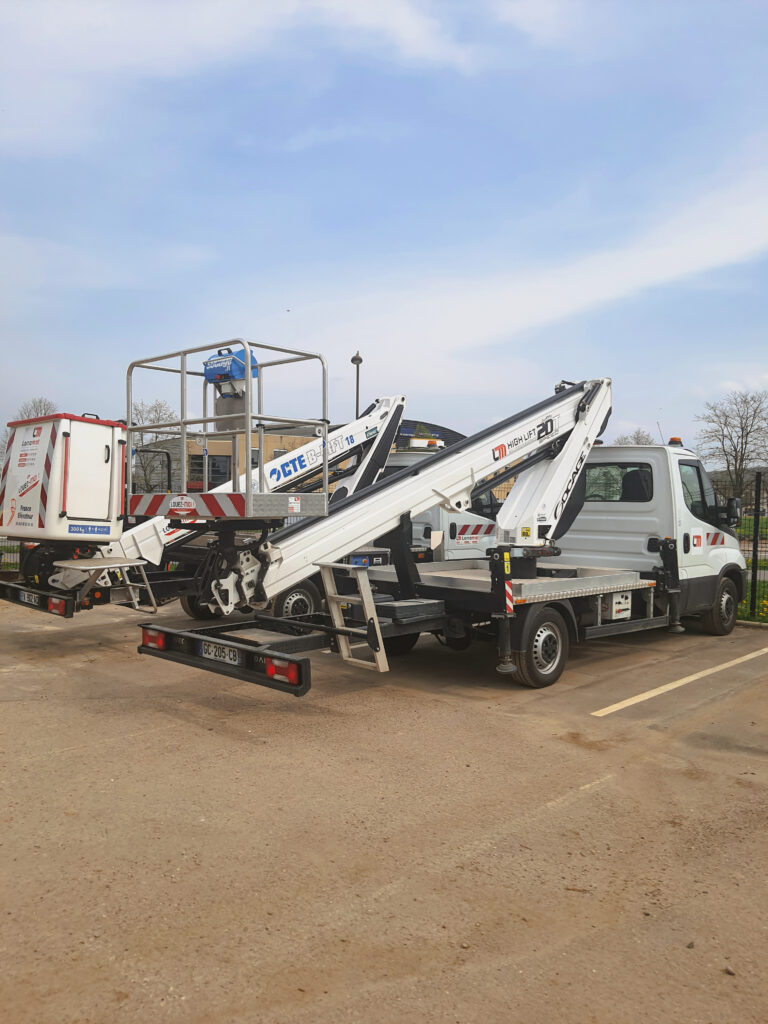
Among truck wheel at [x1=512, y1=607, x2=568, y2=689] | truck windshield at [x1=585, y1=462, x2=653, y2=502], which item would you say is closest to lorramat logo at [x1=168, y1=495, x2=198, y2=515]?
truck wheel at [x1=512, y1=607, x2=568, y2=689]

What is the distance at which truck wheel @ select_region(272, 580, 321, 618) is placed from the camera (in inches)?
372

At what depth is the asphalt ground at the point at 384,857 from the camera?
285 cm

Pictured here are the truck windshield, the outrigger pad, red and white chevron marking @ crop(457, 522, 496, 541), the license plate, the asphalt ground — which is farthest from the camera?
red and white chevron marking @ crop(457, 522, 496, 541)

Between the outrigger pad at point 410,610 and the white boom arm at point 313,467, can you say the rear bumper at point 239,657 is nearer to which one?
the outrigger pad at point 410,610

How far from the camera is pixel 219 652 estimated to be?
5934 mm

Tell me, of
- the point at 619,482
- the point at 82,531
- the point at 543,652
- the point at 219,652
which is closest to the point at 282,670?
the point at 219,652

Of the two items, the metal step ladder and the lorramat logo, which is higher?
the lorramat logo

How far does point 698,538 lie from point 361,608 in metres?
4.90

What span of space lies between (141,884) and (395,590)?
446cm

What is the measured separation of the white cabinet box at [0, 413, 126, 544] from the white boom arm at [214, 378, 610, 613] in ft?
9.50

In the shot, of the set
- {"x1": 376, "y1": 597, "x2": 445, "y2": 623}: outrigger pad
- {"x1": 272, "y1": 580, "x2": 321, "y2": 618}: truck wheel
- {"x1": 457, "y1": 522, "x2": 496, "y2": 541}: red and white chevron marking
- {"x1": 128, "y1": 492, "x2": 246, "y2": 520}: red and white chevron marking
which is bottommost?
{"x1": 272, "y1": 580, "x2": 321, "y2": 618}: truck wheel

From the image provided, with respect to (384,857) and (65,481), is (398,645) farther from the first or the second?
(384,857)

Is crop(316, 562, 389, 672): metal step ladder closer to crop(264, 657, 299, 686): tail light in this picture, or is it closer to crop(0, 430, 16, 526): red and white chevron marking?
crop(264, 657, 299, 686): tail light

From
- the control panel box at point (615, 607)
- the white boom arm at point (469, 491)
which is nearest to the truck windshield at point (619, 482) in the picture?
the white boom arm at point (469, 491)
